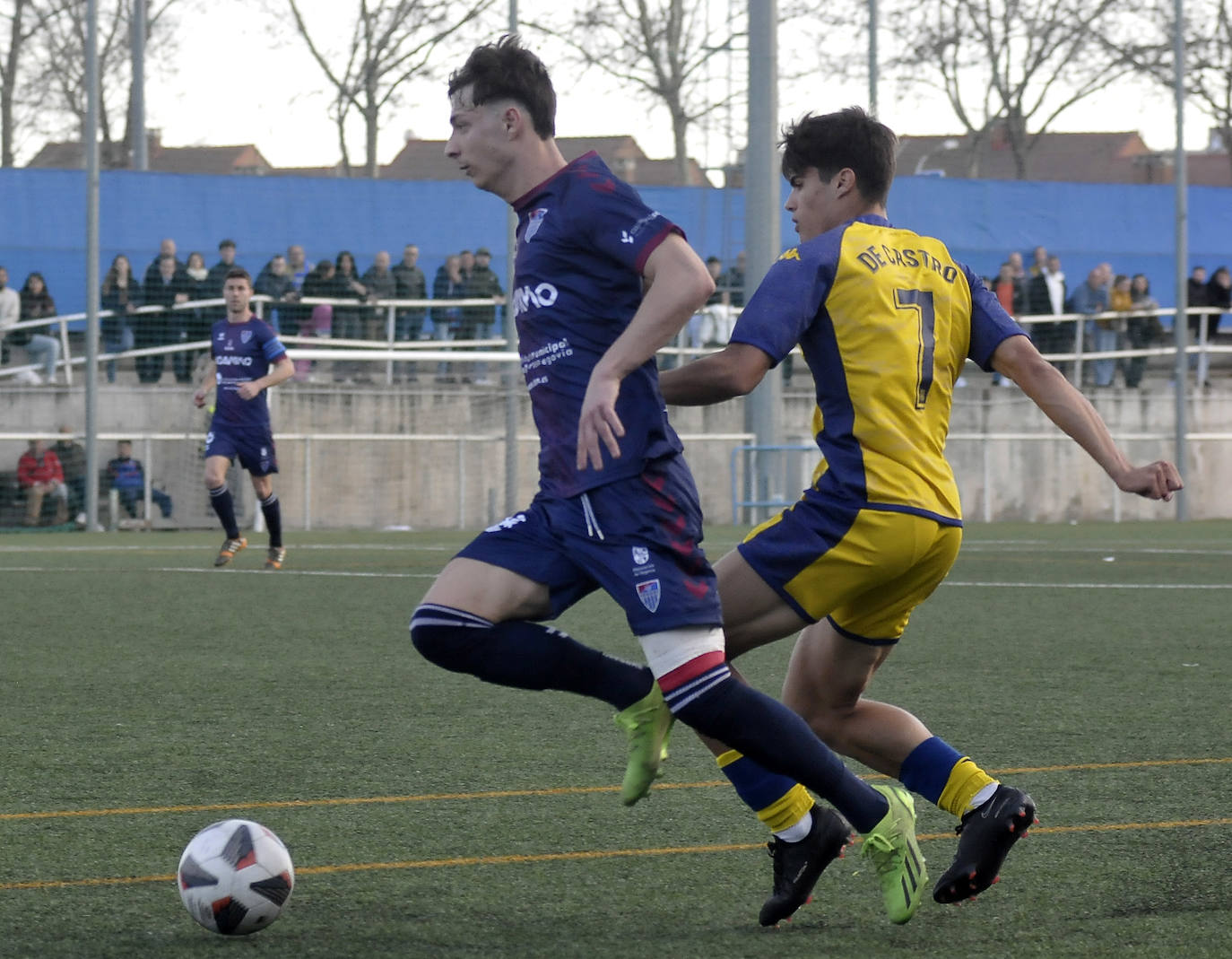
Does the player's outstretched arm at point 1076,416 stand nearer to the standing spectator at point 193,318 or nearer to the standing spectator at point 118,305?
the standing spectator at point 193,318

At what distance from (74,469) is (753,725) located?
662 inches

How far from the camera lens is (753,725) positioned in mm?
3514

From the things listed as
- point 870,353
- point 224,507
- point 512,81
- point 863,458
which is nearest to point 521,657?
point 863,458

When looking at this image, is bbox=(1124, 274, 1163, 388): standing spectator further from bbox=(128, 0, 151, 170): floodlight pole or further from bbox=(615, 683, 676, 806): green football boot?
bbox=(615, 683, 676, 806): green football boot

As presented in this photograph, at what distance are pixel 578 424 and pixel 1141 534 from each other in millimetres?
15935

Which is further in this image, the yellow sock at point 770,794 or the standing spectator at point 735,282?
the standing spectator at point 735,282

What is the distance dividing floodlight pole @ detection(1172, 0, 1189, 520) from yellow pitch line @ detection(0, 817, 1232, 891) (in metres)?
18.6

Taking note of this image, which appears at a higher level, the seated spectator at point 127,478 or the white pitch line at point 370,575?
the seated spectator at point 127,478

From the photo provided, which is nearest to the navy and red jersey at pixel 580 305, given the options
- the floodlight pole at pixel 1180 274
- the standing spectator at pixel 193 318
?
the standing spectator at pixel 193 318

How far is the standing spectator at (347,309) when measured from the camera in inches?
790

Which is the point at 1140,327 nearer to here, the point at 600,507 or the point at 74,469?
the point at 74,469

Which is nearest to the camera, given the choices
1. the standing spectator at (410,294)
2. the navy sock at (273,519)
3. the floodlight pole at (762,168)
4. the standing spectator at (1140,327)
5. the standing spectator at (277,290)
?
the navy sock at (273,519)

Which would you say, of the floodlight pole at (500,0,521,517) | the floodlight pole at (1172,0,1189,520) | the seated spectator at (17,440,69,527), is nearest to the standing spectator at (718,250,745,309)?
the floodlight pole at (500,0,521,517)

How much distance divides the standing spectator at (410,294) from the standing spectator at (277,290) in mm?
1096
